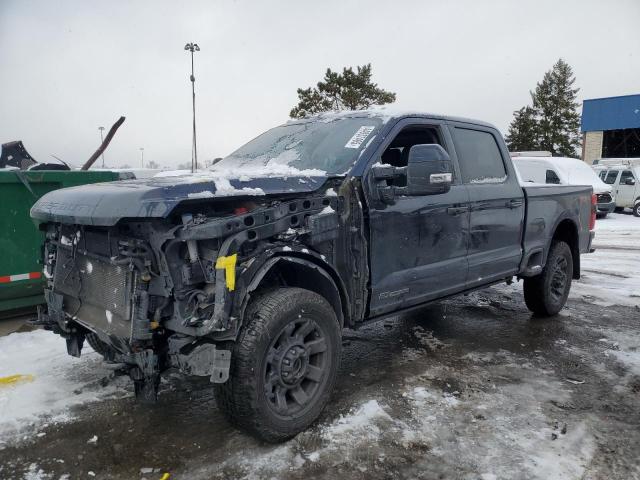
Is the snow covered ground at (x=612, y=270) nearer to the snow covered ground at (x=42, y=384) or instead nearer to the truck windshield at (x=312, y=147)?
the truck windshield at (x=312, y=147)

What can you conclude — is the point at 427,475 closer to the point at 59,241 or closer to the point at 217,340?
the point at 217,340

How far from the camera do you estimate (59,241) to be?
11.0ft

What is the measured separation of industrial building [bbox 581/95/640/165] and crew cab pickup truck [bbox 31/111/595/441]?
35.4m

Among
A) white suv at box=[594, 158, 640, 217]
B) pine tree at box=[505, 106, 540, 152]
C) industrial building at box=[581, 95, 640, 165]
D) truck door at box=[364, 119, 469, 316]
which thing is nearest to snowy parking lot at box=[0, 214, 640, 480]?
truck door at box=[364, 119, 469, 316]

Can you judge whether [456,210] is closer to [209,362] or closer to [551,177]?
[209,362]

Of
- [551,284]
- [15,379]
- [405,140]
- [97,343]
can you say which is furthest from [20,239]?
[551,284]

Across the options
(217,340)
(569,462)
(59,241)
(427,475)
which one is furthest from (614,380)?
(59,241)

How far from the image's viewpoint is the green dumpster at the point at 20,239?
5.37 meters

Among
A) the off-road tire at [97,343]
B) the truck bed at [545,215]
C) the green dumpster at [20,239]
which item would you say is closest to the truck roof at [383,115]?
the truck bed at [545,215]

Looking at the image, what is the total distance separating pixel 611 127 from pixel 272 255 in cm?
3841

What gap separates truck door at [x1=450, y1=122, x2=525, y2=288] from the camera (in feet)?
14.7

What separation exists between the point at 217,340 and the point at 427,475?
1358mm

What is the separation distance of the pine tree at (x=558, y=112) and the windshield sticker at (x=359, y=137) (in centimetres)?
4734

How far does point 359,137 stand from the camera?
3.78m
